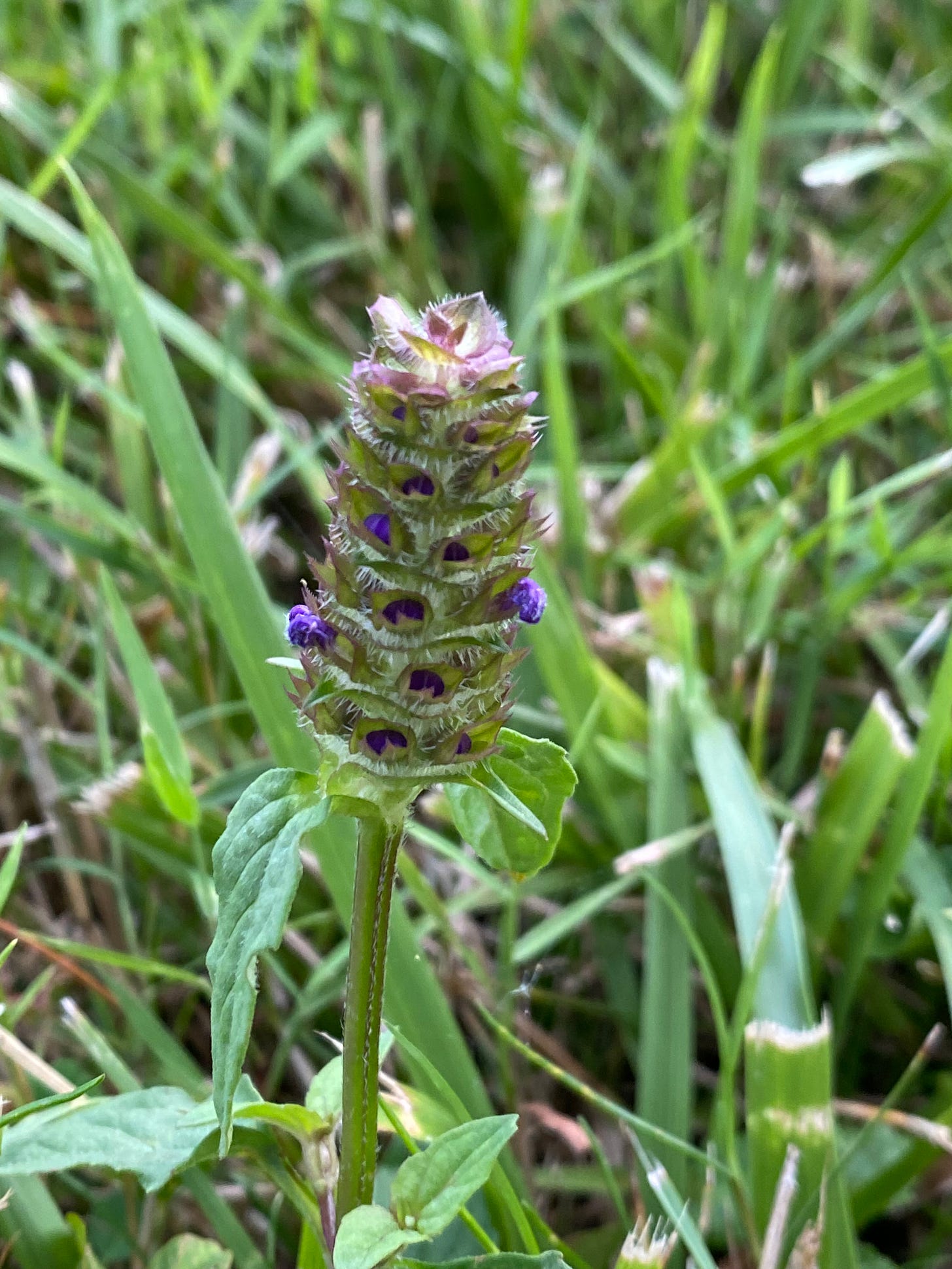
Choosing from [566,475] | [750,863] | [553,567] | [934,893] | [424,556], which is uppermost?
[566,475]

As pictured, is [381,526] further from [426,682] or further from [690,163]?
[690,163]

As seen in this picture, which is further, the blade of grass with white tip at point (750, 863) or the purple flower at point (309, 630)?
the blade of grass with white tip at point (750, 863)

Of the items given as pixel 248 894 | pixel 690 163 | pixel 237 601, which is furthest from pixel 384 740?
pixel 690 163

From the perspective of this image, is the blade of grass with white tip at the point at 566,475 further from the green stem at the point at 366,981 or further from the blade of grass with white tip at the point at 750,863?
the green stem at the point at 366,981

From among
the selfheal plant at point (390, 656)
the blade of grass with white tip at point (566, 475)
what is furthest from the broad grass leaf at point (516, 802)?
the blade of grass with white tip at point (566, 475)

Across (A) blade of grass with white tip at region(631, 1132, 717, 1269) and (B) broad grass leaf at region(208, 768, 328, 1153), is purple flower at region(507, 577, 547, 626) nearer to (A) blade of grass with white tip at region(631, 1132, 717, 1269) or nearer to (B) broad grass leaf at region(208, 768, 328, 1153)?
(B) broad grass leaf at region(208, 768, 328, 1153)
